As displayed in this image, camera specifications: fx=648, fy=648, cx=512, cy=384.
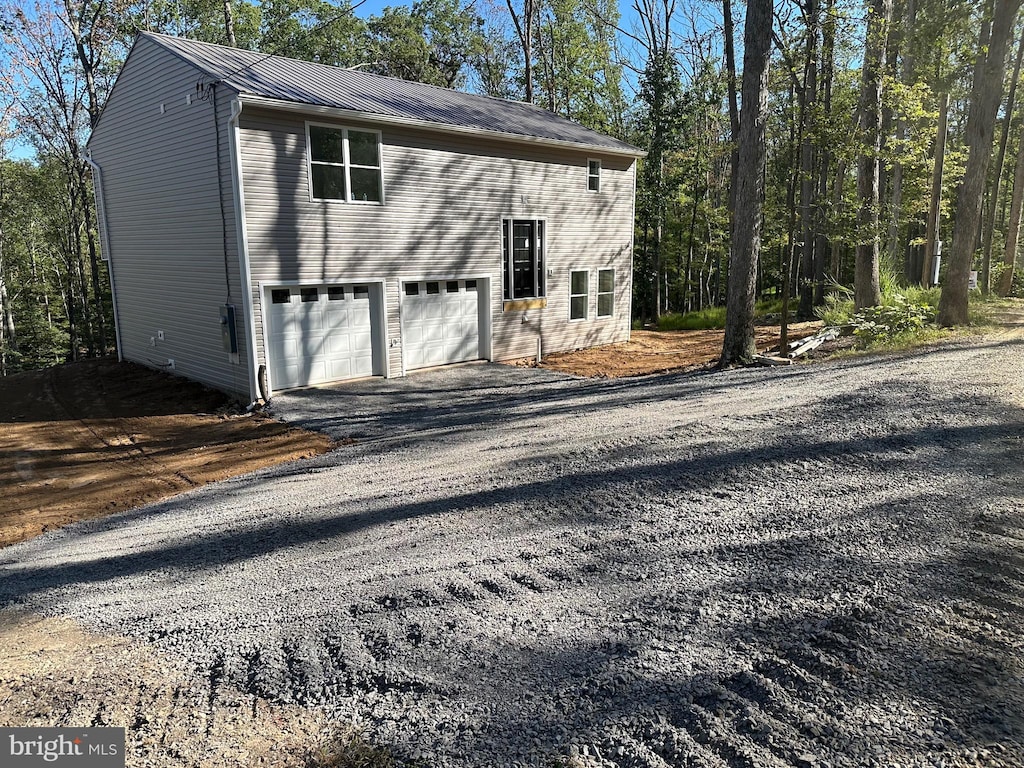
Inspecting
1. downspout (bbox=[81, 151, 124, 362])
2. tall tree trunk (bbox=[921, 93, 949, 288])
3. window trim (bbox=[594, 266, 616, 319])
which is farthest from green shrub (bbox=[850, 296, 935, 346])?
downspout (bbox=[81, 151, 124, 362])

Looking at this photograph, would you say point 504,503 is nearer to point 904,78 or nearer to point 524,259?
point 524,259

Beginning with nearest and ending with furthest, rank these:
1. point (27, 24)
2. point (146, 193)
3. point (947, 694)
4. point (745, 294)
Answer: point (947, 694) → point (745, 294) → point (146, 193) → point (27, 24)

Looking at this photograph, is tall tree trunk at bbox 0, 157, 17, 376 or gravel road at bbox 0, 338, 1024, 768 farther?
tall tree trunk at bbox 0, 157, 17, 376

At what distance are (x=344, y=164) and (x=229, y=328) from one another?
3773 mm

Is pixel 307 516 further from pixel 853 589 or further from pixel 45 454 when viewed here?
pixel 45 454

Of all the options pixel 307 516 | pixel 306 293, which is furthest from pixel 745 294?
pixel 307 516

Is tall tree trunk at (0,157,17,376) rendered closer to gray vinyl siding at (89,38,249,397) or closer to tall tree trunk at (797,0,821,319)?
gray vinyl siding at (89,38,249,397)

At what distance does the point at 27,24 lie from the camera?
69.5 feet

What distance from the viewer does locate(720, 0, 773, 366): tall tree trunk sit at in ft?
36.3

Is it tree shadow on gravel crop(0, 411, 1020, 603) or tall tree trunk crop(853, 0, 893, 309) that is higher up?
tall tree trunk crop(853, 0, 893, 309)

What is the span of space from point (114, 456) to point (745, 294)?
10.6m

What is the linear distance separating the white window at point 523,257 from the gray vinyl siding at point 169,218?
6463 millimetres

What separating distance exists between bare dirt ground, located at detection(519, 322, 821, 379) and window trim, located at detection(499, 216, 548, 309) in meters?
1.55

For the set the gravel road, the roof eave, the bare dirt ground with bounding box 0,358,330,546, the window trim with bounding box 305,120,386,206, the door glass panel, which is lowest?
the bare dirt ground with bounding box 0,358,330,546
